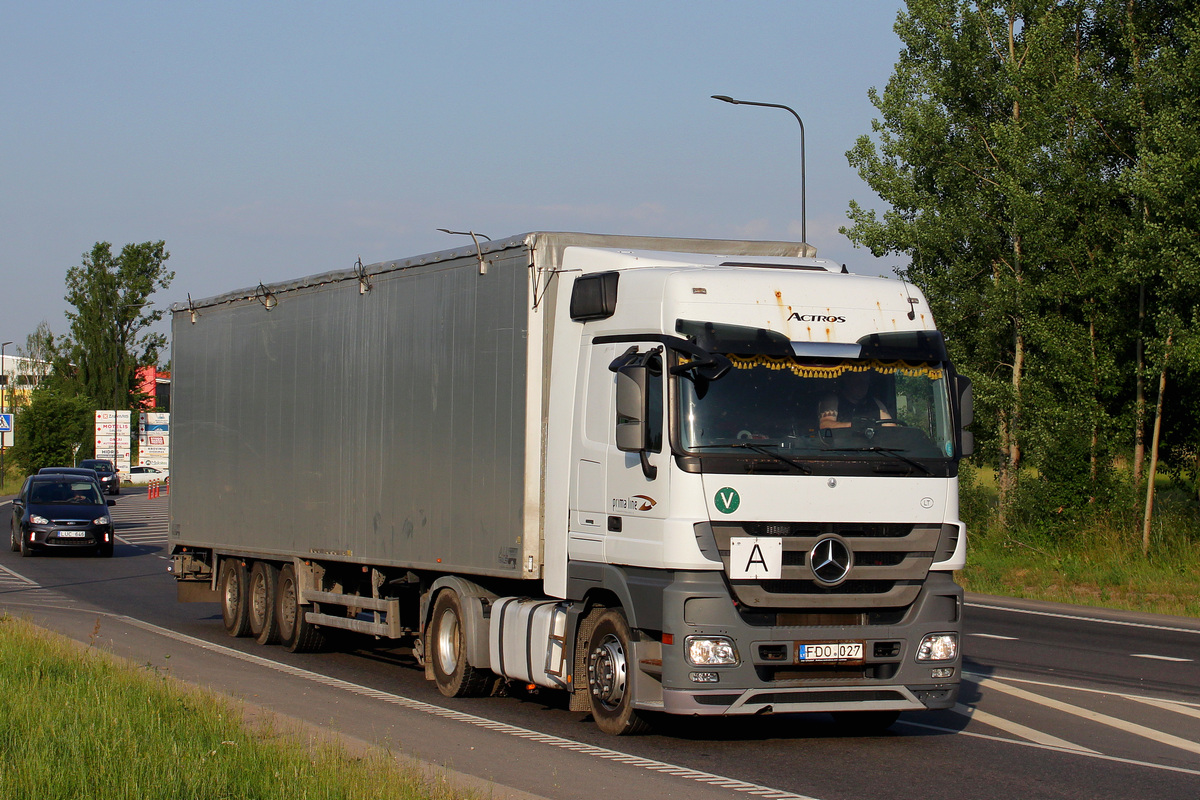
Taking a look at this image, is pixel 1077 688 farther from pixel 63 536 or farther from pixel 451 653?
pixel 63 536

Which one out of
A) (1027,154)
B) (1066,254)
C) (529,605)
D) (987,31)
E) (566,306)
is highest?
(987,31)

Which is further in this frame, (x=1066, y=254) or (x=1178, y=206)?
(x=1066, y=254)

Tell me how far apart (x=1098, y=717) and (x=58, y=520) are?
26.1 metres

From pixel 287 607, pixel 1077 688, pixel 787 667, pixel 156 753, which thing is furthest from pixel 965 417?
pixel 287 607

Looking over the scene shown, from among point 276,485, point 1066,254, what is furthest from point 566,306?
point 1066,254

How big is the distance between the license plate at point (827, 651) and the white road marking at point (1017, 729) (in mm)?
1700

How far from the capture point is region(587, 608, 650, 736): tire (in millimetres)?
9711

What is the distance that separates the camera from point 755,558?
917cm

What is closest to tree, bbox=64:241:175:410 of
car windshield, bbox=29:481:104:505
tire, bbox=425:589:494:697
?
car windshield, bbox=29:481:104:505

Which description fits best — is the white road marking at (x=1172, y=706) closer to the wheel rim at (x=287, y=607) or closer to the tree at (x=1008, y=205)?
the wheel rim at (x=287, y=607)

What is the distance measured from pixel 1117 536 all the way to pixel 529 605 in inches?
706

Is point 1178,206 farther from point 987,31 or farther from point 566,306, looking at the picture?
point 566,306

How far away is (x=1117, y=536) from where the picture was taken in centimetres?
2595

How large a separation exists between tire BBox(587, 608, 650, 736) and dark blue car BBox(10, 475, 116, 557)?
24351 millimetres
